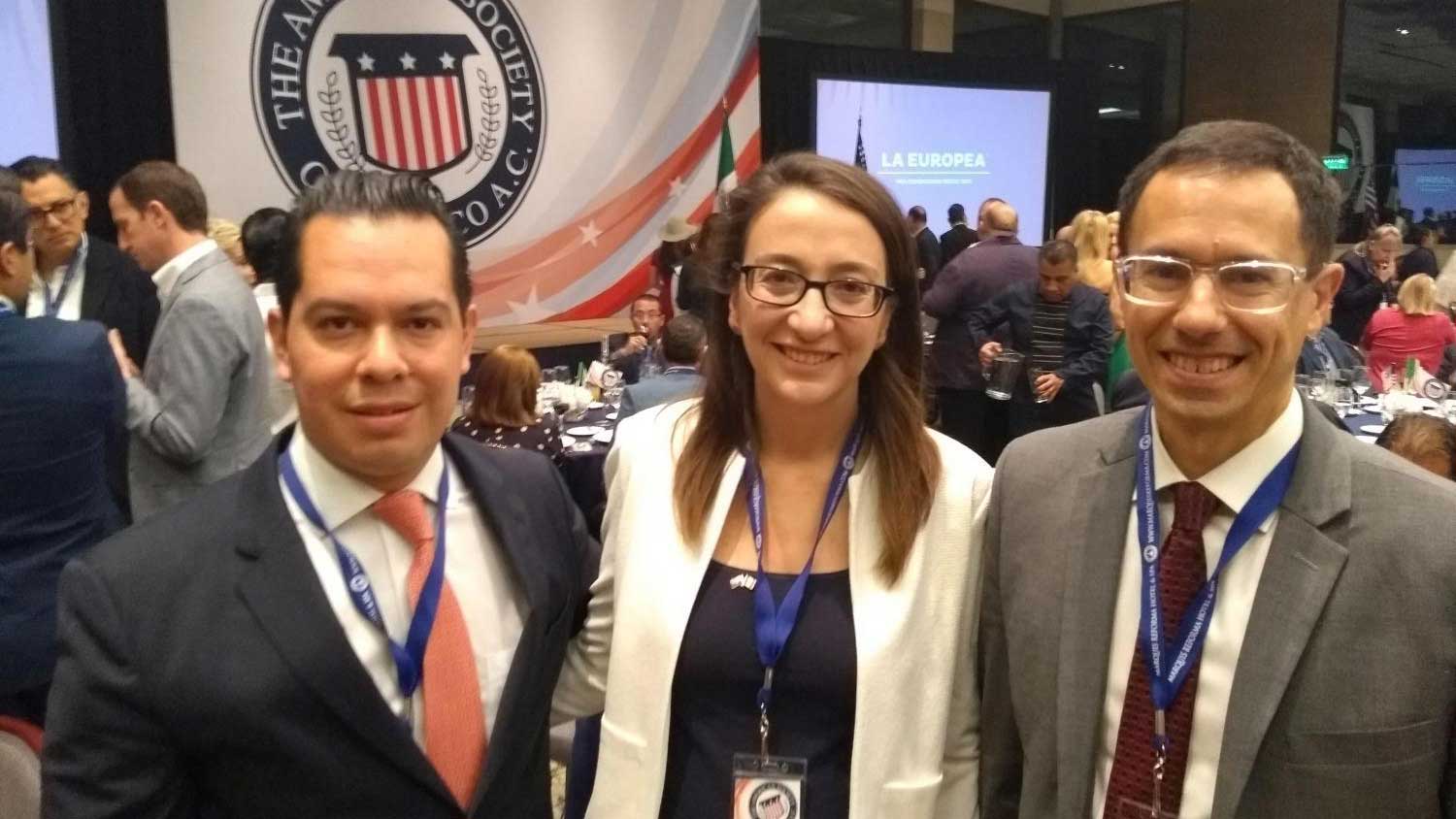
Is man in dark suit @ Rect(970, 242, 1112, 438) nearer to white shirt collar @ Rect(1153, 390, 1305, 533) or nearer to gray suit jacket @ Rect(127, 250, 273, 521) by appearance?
gray suit jacket @ Rect(127, 250, 273, 521)

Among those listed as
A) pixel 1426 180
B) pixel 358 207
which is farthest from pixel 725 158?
pixel 1426 180

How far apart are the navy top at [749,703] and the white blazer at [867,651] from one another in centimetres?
3

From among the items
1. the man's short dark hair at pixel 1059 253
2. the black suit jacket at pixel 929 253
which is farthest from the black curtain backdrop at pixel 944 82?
the man's short dark hair at pixel 1059 253

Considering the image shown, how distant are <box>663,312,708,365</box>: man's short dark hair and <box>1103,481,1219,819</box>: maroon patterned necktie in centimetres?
321

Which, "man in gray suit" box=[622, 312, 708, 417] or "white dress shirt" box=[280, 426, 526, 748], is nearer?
"white dress shirt" box=[280, 426, 526, 748]

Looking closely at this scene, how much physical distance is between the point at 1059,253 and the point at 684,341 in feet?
7.30

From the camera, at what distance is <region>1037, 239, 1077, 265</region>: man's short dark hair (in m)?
5.44

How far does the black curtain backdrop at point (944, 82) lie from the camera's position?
9.34m

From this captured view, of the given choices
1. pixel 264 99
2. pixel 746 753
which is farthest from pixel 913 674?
pixel 264 99

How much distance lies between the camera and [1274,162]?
3.83 feet

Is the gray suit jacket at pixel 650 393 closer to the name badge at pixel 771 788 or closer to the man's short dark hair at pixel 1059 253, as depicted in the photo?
the man's short dark hair at pixel 1059 253

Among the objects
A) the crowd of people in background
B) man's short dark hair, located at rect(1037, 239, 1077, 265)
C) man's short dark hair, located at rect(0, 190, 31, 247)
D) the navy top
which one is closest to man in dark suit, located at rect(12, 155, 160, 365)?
man's short dark hair, located at rect(0, 190, 31, 247)

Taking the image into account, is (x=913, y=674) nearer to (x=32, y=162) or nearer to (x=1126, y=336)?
(x=1126, y=336)

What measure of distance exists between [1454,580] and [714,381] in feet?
3.40
